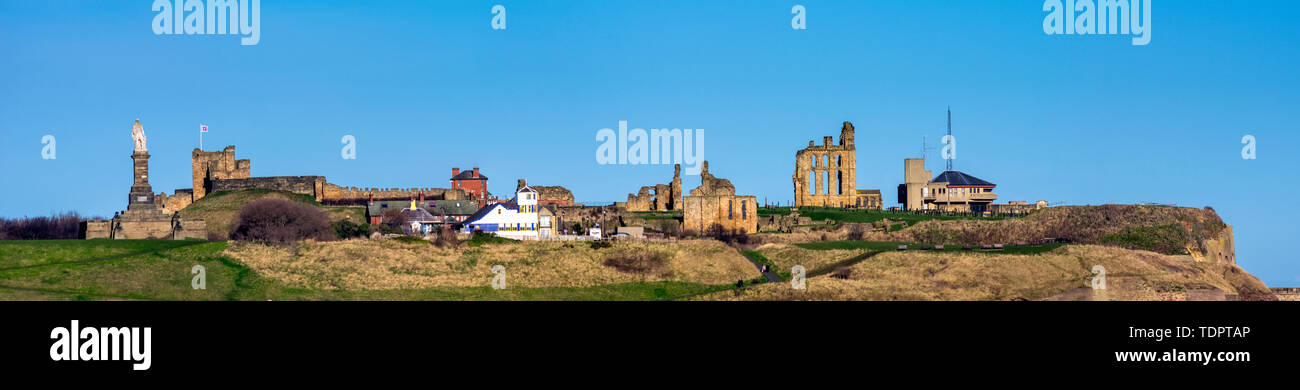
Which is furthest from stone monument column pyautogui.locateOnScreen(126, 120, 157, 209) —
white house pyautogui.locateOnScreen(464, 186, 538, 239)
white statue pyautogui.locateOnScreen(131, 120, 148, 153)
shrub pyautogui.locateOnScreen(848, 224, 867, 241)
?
shrub pyautogui.locateOnScreen(848, 224, 867, 241)

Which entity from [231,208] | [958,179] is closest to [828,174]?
[958,179]

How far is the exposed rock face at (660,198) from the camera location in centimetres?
9706

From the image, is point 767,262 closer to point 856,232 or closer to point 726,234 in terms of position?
point 726,234

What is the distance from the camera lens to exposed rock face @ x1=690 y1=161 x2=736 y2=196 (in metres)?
93.7

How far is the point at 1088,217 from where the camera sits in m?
82.2

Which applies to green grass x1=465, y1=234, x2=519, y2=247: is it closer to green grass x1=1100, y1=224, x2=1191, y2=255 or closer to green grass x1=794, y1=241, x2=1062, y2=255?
green grass x1=794, y1=241, x2=1062, y2=255

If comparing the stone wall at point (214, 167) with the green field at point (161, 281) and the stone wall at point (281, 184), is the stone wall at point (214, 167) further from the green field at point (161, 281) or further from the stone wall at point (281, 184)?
the green field at point (161, 281)

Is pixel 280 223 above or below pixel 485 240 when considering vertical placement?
above

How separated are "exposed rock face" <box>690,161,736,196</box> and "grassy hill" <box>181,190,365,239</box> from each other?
24.9 m

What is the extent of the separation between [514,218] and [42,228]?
89.1 feet

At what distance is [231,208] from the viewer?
86.9 metres

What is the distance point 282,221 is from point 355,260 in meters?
17.6
